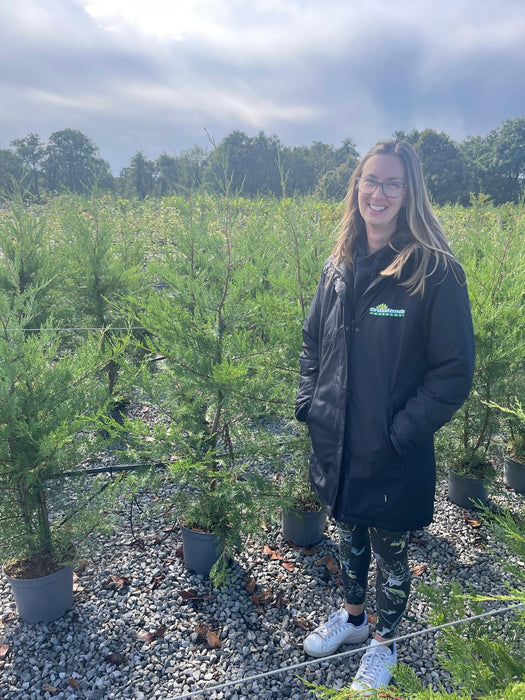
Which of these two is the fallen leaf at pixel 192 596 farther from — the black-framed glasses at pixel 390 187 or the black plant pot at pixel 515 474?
the black plant pot at pixel 515 474

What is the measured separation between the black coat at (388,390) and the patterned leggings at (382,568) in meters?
0.17

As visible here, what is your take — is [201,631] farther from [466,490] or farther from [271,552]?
[466,490]

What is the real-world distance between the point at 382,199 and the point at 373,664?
2.18 m

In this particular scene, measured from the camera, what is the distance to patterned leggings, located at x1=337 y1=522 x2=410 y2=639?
2.03 metres

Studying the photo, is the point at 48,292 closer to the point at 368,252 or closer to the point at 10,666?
the point at 10,666

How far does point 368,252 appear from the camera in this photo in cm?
208

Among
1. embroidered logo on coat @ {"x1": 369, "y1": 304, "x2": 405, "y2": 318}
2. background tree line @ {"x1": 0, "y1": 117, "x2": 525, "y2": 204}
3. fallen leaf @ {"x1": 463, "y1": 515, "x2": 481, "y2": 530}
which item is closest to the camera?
embroidered logo on coat @ {"x1": 369, "y1": 304, "x2": 405, "y2": 318}

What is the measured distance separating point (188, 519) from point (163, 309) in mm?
1365

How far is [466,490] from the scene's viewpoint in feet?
12.1

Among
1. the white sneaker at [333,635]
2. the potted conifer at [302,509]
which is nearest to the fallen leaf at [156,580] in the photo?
the potted conifer at [302,509]

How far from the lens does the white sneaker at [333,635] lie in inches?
92.3

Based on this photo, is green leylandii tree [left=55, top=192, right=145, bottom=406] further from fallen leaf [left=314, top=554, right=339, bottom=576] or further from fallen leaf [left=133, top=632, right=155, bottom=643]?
fallen leaf [left=314, top=554, right=339, bottom=576]

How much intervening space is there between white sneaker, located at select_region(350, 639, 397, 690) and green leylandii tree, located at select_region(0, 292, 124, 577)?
1.66m

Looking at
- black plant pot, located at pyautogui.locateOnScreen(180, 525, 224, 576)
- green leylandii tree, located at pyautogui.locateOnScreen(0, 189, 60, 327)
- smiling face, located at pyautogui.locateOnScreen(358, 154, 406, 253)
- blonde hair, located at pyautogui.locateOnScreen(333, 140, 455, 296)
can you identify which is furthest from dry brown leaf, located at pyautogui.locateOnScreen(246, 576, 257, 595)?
green leylandii tree, located at pyautogui.locateOnScreen(0, 189, 60, 327)
